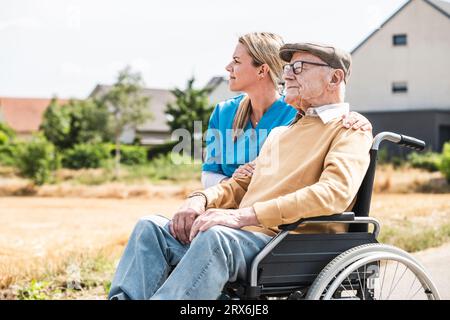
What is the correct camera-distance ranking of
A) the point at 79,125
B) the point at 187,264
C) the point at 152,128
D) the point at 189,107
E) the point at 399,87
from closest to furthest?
1. the point at 187,264
2. the point at 399,87
3. the point at 189,107
4. the point at 79,125
5. the point at 152,128

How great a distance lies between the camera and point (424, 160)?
21828 mm

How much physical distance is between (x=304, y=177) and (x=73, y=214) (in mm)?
16465

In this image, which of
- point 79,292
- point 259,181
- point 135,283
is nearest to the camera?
point 135,283

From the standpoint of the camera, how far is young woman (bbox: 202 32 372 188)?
3264 millimetres

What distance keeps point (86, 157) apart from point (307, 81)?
30.2 meters

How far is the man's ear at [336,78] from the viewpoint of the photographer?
2730 mm

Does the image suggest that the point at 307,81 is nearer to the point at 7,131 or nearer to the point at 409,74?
the point at 409,74

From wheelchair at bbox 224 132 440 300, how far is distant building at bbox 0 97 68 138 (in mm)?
53066

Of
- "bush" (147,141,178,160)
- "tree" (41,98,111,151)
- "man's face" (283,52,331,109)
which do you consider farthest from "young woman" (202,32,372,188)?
"tree" (41,98,111,151)

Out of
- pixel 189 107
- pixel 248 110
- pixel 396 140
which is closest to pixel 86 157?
pixel 189 107

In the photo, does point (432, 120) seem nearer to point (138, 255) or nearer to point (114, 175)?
point (114, 175)

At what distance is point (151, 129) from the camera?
45969 millimetres

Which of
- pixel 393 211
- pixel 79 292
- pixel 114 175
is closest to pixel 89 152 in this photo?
pixel 114 175

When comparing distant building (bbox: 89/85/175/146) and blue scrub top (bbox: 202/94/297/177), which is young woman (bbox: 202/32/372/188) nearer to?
blue scrub top (bbox: 202/94/297/177)
